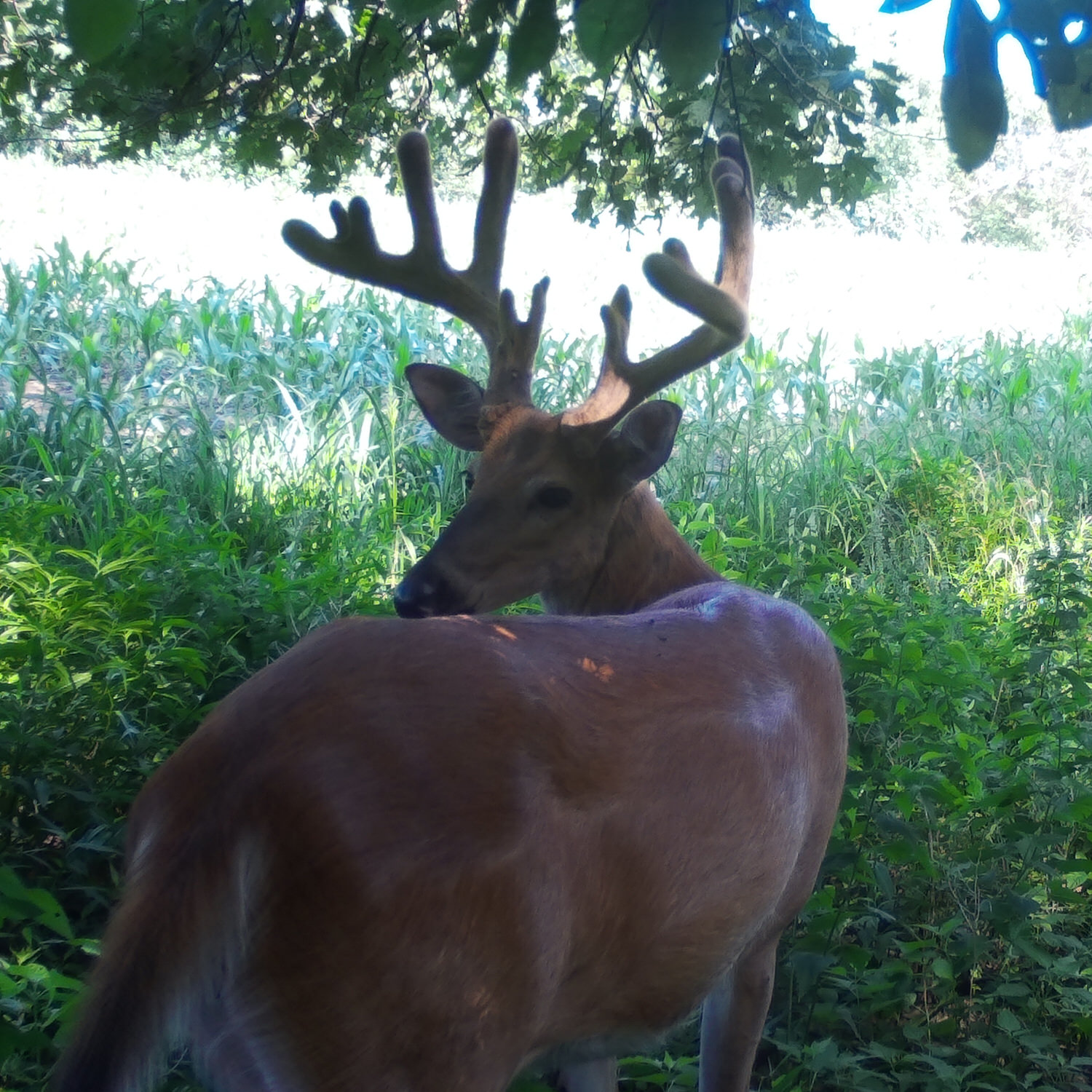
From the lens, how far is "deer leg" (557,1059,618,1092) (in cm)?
287

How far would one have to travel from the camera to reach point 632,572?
3471 mm

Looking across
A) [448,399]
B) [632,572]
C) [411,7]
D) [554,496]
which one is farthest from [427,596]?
[411,7]

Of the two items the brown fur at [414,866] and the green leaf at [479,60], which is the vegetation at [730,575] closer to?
the brown fur at [414,866]

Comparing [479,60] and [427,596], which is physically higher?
[479,60]

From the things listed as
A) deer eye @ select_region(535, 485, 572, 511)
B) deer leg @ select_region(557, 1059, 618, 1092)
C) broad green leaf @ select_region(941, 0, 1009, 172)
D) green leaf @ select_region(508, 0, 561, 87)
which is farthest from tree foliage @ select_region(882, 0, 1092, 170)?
deer leg @ select_region(557, 1059, 618, 1092)

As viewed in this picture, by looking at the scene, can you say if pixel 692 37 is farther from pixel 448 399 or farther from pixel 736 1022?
pixel 448 399

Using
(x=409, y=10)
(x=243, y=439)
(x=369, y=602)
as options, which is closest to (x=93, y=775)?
(x=369, y=602)

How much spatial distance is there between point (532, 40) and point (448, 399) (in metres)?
2.24

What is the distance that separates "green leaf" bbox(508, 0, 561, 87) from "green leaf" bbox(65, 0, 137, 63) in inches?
31.3

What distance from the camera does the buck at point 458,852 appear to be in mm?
1571

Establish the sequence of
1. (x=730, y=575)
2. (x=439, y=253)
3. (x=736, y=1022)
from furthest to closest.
→ (x=730, y=575) → (x=439, y=253) → (x=736, y=1022)

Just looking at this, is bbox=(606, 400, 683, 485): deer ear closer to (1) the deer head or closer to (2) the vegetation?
(1) the deer head

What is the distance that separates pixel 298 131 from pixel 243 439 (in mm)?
2155

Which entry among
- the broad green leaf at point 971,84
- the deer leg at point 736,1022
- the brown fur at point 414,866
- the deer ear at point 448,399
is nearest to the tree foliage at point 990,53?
the broad green leaf at point 971,84
